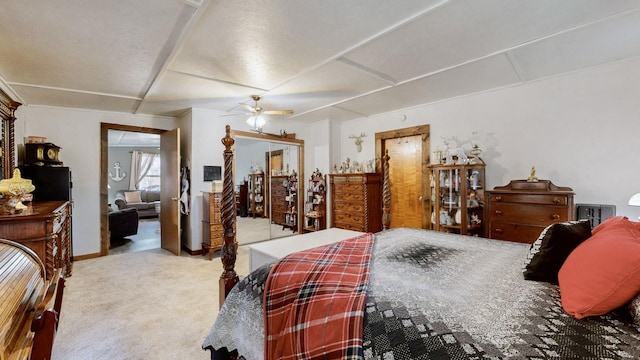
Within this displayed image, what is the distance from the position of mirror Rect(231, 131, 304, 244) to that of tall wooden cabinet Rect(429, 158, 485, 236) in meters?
2.82

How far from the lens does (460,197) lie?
12.0 feet

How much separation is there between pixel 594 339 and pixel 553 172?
3.08m

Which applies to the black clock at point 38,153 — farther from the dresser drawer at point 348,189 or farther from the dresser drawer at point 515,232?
the dresser drawer at point 515,232

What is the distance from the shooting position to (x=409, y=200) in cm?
460

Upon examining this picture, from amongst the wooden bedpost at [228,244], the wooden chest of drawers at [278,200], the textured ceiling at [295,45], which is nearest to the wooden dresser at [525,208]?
the textured ceiling at [295,45]

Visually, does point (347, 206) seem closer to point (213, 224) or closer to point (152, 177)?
point (213, 224)

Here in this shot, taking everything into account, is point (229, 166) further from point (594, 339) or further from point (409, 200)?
point (409, 200)

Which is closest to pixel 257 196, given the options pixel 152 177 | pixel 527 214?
pixel 527 214

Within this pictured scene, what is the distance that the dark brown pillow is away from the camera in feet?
4.33

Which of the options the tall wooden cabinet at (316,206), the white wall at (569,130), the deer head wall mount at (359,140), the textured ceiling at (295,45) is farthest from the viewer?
the tall wooden cabinet at (316,206)

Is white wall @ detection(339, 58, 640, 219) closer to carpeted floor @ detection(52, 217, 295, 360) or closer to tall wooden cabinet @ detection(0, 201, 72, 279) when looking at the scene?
carpeted floor @ detection(52, 217, 295, 360)

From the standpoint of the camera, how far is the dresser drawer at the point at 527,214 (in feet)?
9.55

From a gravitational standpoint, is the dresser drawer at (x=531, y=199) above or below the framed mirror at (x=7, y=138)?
below

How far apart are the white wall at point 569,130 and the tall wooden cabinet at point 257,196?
11.4 feet
